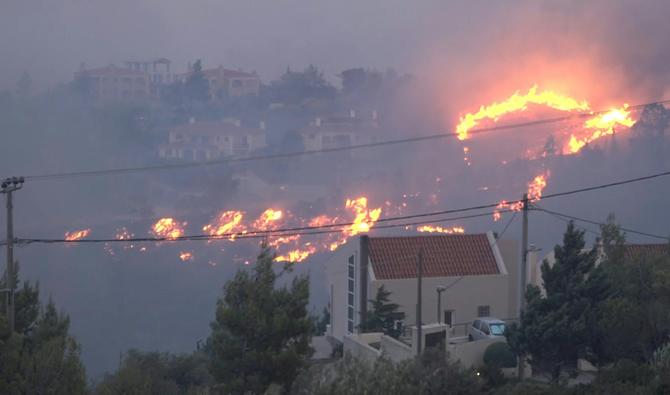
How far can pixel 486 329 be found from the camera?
69.4 feet

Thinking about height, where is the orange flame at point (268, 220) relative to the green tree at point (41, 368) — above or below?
above

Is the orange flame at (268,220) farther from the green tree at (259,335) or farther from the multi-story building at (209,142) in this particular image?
the green tree at (259,335)

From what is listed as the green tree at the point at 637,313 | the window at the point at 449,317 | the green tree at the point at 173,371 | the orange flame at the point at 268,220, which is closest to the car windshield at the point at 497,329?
the window at the point at 449,317

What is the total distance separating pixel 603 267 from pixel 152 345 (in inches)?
1194

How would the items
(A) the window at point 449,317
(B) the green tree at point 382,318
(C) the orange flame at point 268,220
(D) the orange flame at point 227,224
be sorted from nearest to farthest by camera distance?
(B) the green tree at point 382,318 → (A) the window at point 449,317 → (D) the orange flame at point 227,224 → (C) the orange flame at point 268,220

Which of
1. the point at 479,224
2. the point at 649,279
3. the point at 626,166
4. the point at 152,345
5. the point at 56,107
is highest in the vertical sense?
the point at 56,107

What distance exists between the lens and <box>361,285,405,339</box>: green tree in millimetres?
21969

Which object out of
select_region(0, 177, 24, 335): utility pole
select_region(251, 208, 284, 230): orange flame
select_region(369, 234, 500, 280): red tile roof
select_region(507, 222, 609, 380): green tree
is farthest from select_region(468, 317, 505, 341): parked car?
select_region(251, 208, 284, 230): orange flame

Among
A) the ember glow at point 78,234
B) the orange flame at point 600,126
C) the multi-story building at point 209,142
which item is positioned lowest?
the ember glow at point 78,234

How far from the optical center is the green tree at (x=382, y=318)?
22.0 metres

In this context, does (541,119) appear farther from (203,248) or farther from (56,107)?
(56,107)

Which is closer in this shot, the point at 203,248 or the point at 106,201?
the point at 203,248

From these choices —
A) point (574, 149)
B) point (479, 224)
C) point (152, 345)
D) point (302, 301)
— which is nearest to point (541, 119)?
point (574, 149)

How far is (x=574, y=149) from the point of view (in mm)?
57344
